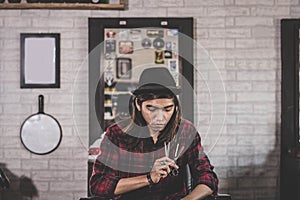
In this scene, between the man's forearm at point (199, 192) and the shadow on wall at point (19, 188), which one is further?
the shadow on wall at point (19, 188)

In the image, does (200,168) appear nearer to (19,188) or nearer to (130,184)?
(130,184)

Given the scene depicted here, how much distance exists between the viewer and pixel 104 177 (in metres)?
2.87

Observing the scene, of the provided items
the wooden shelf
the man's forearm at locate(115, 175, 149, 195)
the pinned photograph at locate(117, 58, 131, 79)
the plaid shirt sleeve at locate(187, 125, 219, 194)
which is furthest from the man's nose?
the wooden shelf

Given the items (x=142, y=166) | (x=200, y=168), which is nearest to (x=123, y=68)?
(x=142, y=166)

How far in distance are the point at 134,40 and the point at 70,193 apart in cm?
126

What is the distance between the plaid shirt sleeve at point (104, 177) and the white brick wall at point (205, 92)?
48.6 inches

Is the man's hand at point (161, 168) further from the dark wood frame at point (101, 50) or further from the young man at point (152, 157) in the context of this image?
the dark wood frame at point (101, 50)

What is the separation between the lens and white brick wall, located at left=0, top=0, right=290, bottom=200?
4133 millimetres

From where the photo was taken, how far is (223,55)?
419cm

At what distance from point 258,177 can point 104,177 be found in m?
1.74

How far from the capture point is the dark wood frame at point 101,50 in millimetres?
4102

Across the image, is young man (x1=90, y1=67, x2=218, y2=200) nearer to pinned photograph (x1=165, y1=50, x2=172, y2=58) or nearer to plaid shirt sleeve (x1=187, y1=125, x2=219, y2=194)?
plaid shirt sleeve (x1=187, y1=125, x2=219, y2=194)

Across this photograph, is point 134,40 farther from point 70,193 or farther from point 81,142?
point 70,193

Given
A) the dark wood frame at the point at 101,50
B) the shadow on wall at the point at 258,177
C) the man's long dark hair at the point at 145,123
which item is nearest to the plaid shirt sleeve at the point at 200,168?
the man's long dark hair at the point at 145,123
